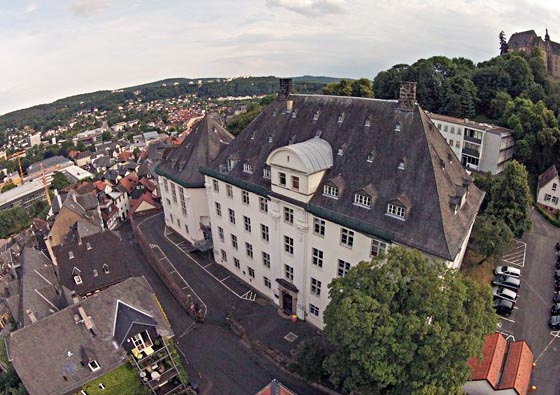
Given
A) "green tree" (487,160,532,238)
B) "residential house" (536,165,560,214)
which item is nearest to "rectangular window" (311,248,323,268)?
"green tree" (487,160,532,238)

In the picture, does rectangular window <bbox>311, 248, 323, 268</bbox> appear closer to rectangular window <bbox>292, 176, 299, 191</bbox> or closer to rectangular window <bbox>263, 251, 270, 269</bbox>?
rectangular window <bbox>292, 176, 299, 191</bbox>

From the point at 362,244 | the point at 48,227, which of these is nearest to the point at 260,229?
the point at 362,244

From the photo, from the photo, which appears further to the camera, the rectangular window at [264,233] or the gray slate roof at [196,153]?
the gray slate roof at [196,153]

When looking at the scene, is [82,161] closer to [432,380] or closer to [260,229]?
[260,229]

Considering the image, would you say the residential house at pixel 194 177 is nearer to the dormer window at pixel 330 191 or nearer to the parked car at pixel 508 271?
the dormer window at pixel 330 191

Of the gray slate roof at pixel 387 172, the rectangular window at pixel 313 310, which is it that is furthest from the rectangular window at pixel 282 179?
the rectangular window at pixel 313 310
